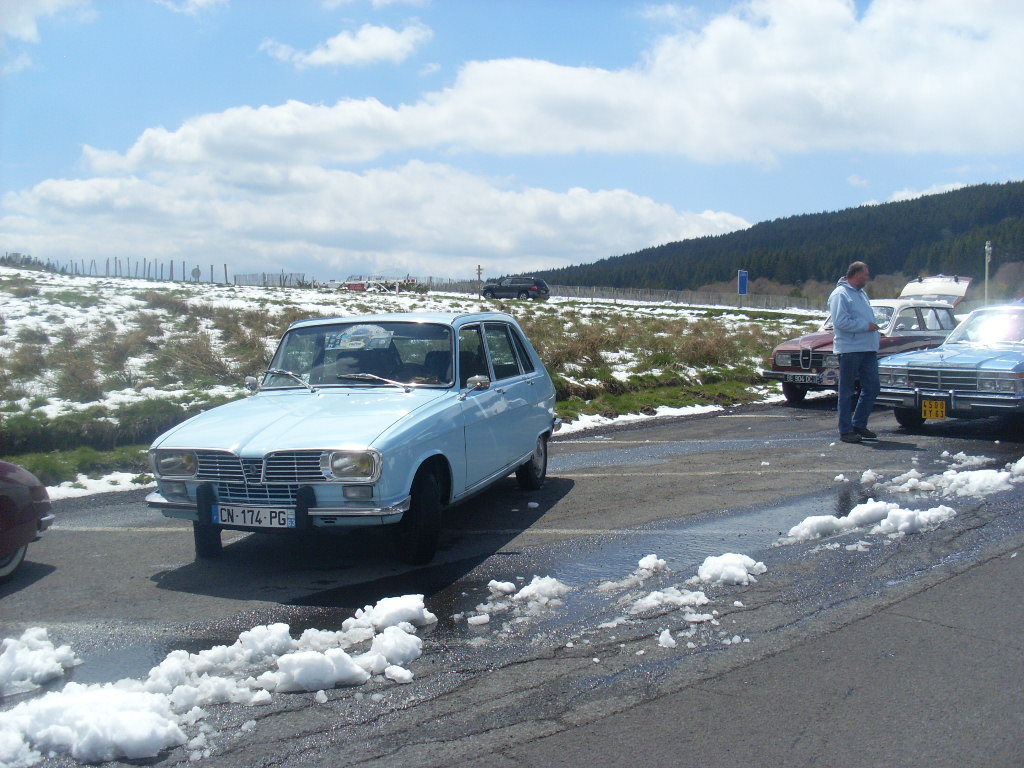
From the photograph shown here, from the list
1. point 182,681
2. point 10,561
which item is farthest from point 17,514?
point 182,681

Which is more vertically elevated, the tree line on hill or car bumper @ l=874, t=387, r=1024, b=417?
the tree line on hill

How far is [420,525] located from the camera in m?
5.69

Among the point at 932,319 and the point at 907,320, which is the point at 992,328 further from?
the point at 932,319

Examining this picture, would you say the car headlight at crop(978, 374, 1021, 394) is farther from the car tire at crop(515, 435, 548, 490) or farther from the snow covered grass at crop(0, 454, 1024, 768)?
the car tire at crop(515, 435, 548, 490)

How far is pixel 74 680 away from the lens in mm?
4000

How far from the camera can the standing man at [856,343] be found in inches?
402

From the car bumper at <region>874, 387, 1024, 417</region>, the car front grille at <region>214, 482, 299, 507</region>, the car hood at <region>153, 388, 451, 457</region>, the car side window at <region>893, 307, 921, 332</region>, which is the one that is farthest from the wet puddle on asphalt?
the car side window at <region>893, 307, 921, 332</region>

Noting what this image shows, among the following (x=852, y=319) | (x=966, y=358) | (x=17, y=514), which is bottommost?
(x=17, y=514)

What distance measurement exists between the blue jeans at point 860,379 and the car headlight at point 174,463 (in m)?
7.34

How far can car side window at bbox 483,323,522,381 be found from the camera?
754 cm

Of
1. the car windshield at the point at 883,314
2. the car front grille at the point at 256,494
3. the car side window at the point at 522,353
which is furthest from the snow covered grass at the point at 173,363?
the car side window at the point at 522,353

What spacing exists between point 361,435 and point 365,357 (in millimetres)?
1547

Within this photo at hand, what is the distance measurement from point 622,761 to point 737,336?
72.1ft

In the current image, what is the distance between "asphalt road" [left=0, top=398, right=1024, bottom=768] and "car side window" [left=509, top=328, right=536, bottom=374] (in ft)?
3.77
